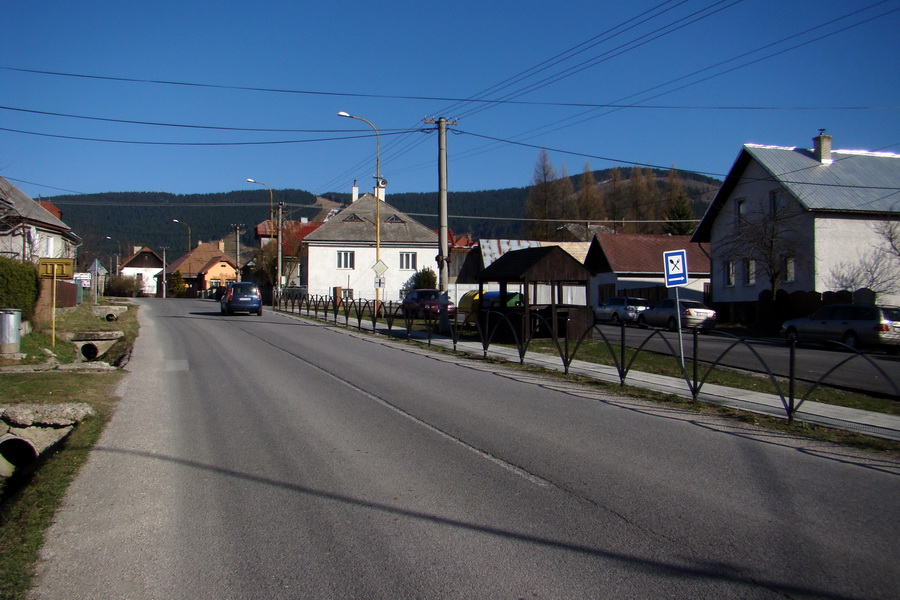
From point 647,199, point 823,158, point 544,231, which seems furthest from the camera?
point 647,199

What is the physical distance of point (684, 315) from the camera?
3178 centimetres

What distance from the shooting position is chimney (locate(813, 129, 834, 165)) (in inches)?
1435

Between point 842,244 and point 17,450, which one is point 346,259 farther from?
point 17,450

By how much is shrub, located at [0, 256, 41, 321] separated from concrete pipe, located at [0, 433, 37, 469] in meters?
12.4

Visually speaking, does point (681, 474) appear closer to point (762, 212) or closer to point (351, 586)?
point (351, 586)

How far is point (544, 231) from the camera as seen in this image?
244 feet

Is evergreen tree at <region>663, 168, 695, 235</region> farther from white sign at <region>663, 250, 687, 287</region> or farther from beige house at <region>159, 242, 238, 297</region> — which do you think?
beige house at <region>159, 242, 238, 297</region>

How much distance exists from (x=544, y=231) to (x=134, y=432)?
67.9 metres

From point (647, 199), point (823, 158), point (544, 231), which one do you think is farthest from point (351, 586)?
point (647, 199)

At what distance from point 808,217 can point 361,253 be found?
34.8 m

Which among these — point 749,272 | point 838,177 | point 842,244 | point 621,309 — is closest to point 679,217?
point 749,272

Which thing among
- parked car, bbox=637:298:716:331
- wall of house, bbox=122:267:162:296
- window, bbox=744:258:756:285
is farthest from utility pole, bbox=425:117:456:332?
wall of house, bbox=122:267:162:296

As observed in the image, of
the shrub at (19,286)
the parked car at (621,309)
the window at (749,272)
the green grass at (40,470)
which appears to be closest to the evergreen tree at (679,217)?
the window at (749,272)

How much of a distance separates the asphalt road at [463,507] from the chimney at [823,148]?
3211 cm
